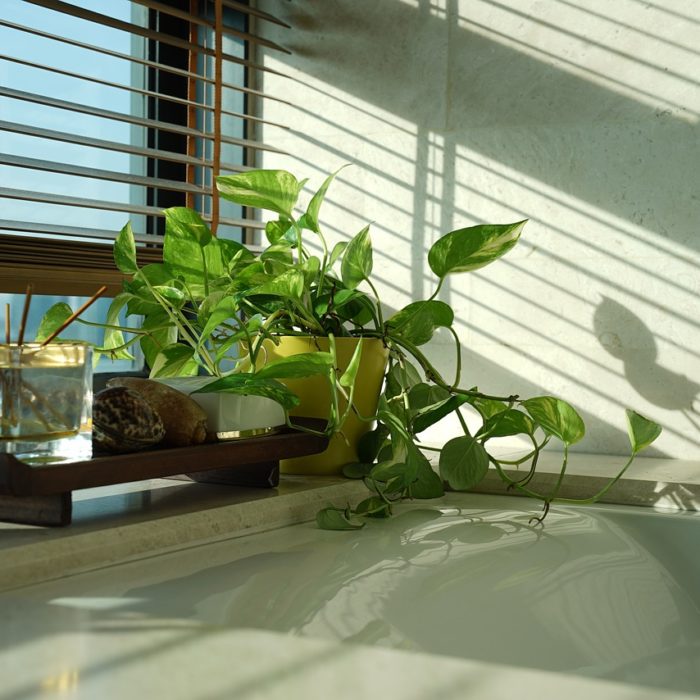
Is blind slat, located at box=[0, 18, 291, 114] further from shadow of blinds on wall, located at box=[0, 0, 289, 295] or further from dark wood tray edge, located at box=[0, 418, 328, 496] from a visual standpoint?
dark wood tray edge, located at box=[0, 418, 328, 496]

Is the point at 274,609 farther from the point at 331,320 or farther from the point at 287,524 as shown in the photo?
the point at 331,320

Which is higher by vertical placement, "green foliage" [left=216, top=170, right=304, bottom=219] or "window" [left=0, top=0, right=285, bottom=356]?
"window" [left=0, top=0, right=285, bottom=356]

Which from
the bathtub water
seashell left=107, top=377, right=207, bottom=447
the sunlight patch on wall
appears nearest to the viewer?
the bathtub water

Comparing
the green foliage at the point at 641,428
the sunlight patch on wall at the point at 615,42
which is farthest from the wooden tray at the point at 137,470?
the sunlight patch on wall at the point at 615,42

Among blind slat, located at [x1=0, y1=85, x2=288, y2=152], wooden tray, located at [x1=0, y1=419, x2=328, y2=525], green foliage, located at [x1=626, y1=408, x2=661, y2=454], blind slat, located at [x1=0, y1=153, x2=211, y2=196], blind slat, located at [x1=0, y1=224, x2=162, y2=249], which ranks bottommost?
wooden tray, located at [x1=0, y1=419, x2=328, y2=525]

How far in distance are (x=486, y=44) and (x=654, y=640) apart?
3.35 ft

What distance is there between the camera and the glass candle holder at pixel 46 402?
2.56ft

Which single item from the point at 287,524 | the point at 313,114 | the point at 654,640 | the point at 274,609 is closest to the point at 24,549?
the point at 274,609

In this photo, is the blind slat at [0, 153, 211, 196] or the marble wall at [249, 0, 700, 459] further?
the marble wall at [249, 0, 700, 459]

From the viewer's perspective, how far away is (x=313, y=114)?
1.64 metres

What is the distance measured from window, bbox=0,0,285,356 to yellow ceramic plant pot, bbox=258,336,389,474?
0.32m

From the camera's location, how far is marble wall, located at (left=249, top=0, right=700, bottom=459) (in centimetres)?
138

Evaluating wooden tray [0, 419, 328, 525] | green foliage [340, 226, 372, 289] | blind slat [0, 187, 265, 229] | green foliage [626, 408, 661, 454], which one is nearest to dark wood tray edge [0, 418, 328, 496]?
wooden tray [0, 419, 328, 525]

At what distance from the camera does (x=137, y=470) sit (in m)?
0.84
